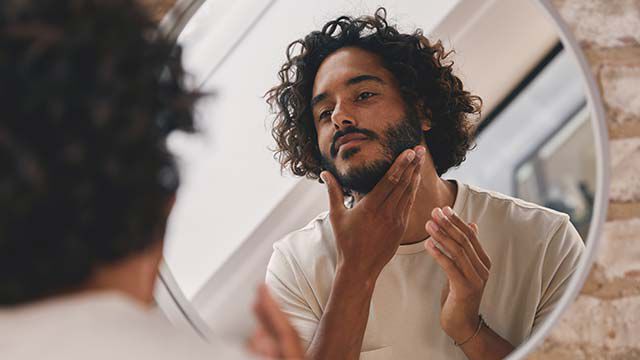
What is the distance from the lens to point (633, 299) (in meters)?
0.90

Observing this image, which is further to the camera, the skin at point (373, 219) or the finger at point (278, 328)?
the skin at point (373, 219)

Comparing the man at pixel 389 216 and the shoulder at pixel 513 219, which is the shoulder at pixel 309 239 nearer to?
the man at pixel 389 216

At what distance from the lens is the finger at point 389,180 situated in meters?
0.81

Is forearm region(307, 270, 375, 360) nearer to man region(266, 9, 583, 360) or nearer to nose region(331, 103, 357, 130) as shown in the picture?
man region(266, 9, 583, 360)

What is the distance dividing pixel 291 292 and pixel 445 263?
0.18m

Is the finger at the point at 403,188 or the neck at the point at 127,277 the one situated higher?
the neck at the point at 127,277

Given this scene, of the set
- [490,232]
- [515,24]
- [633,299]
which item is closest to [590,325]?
[633,299]

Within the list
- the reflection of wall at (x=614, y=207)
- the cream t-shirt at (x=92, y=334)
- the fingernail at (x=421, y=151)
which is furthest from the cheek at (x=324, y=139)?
the cream t-shirt at (x=92, y=334)

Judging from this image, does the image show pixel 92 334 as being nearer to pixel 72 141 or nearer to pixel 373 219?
pixel 72 141

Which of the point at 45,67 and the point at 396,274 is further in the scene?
the point at 396,274

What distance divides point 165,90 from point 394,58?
1.41 feet

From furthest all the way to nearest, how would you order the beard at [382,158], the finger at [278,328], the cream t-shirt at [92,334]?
the beard at [382,158] → the finger at [278,328] → the cream t-shirt at [92,334]

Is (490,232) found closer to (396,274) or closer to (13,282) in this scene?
(396,274)

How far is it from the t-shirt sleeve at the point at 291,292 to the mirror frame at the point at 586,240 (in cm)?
9
